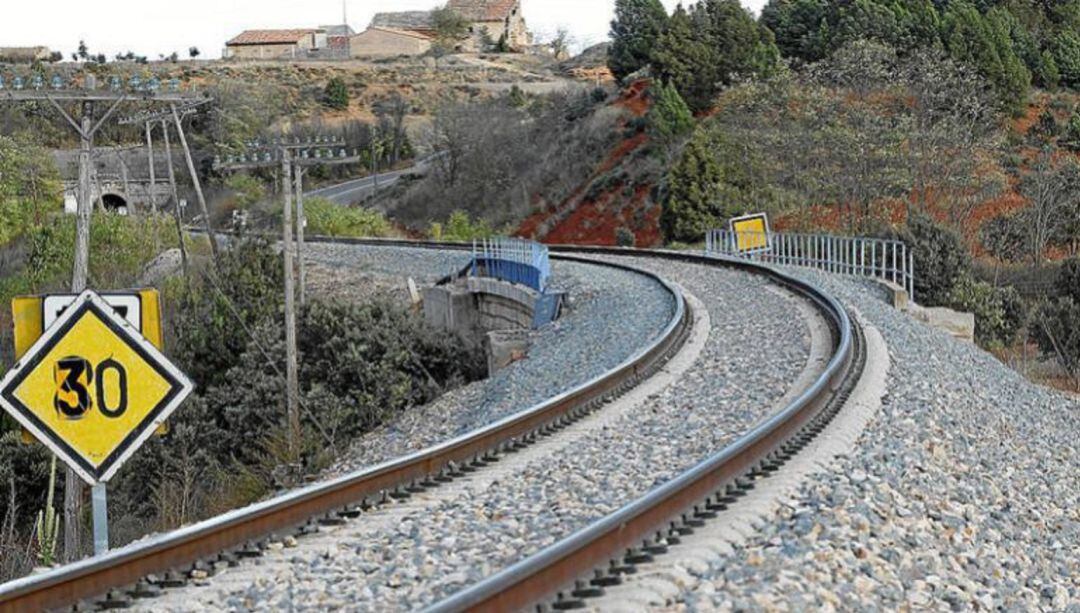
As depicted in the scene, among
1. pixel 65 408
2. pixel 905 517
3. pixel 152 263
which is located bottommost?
pixel 152 263

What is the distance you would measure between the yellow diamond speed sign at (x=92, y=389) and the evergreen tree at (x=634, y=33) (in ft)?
224

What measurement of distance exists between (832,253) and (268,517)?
74.9ft

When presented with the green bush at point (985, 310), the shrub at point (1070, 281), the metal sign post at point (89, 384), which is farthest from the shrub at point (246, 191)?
the metal sign post at point (89, 384)

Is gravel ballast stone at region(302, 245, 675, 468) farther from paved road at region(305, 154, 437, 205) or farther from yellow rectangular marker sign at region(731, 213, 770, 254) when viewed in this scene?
paved road at region(305, 154, 437, 205)

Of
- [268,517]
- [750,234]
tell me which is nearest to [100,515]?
[268,517]

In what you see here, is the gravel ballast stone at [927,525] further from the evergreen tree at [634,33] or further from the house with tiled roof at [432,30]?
the house with tiled roof at [432,30]

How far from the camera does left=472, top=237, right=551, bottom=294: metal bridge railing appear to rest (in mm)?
29094

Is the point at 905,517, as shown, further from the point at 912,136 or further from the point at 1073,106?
the point at 1073,106

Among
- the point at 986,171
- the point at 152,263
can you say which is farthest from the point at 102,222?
the point at 986,171

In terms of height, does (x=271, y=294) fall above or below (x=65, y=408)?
below

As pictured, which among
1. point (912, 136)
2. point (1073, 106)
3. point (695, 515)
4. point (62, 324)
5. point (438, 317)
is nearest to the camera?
point (62, 324)

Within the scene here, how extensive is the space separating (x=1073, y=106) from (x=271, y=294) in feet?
139

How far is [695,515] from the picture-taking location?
8.38 meters

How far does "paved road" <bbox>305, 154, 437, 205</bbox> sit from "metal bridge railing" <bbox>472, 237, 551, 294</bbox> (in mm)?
47652
